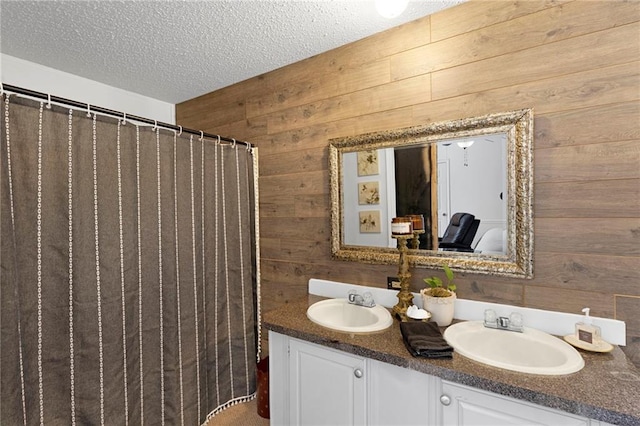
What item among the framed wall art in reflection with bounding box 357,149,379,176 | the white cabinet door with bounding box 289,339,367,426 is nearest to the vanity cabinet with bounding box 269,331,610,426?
the white cabinet door with bounding box 289,339,367,426

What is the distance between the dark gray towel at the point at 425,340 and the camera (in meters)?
1.13

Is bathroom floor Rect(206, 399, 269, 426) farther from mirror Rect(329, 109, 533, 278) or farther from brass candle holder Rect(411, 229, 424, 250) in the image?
brass candle holder Rect(411, 229, 424, 250)

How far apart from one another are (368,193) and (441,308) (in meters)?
0.74

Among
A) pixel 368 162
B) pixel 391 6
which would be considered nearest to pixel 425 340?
pixel 368 162

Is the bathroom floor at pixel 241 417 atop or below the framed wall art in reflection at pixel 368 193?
below

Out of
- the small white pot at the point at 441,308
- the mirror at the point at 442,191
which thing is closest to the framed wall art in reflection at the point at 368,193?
the mirror at the point at 442,191

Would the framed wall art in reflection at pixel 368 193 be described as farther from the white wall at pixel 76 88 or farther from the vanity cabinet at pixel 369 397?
the white wall at pixel 76 88

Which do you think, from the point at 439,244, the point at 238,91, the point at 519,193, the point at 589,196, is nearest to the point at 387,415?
the point at 439,244

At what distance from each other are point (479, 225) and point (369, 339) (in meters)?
0.76

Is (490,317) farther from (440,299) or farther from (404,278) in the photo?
(404,278)

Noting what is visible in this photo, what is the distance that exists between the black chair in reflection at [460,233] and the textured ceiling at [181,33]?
41.7 inches

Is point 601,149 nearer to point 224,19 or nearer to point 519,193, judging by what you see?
point 519,193

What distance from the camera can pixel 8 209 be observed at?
1.24 m

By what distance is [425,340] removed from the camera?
119 centimetres
